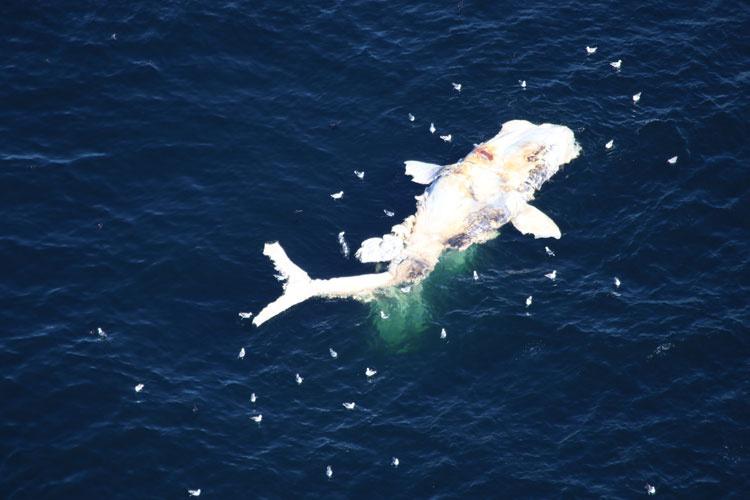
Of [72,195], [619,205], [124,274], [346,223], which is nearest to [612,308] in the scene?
[619,205]

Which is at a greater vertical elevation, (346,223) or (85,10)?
(85,10)

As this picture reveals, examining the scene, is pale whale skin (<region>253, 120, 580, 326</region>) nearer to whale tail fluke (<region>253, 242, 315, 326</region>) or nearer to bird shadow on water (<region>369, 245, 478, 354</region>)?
whale tail fluke (<region>253, 242, 315, 326</region>)

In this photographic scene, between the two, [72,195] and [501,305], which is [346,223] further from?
[72,195]

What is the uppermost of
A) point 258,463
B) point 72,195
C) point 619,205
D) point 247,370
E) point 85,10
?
point 85,10

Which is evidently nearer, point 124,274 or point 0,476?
point 0,476

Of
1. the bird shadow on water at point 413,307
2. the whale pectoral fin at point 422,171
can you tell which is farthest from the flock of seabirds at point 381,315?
the whale pectoral fin at point 422,171
